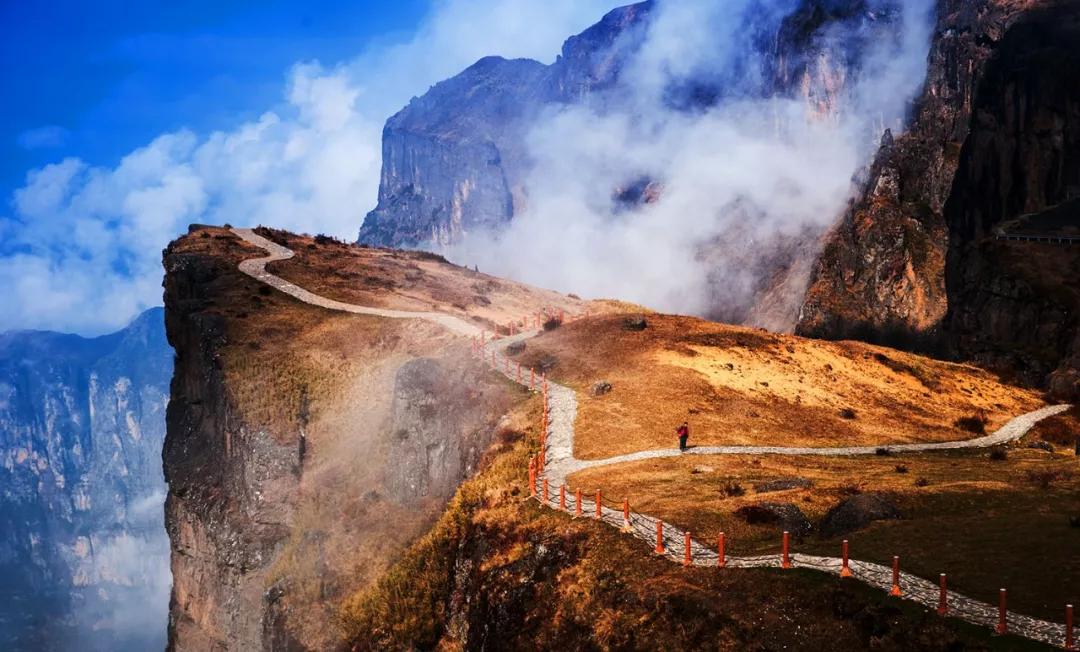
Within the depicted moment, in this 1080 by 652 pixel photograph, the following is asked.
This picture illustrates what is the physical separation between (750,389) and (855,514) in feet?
83.1

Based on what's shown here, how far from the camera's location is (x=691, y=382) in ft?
161

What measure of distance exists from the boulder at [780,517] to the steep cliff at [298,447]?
21.2 m

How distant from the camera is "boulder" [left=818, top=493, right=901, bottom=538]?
24.8 m

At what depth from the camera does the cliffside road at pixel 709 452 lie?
1864 centimetres

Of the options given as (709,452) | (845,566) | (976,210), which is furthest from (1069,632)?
(976,210)

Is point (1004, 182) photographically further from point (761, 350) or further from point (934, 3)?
point (934, 3)

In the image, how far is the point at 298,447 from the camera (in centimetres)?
6100

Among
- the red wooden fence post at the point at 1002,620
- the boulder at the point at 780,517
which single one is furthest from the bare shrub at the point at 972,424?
the red wooden fence post at the point at 1002,620

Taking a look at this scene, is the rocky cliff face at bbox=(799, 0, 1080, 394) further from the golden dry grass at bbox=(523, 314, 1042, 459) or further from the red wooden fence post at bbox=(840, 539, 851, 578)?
the red wooden fence post at bbox=(840, 539, 851, 578)

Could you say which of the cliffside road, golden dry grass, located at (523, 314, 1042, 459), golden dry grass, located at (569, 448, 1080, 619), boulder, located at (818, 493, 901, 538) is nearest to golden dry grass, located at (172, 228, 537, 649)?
the cliffside road

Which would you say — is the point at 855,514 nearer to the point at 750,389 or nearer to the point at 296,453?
the point at 750,389

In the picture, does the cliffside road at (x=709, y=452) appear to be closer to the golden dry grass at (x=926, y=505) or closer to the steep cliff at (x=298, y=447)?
the golden dry grass at (x=926, y=505)

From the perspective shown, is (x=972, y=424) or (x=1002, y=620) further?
(x=972, y=424)

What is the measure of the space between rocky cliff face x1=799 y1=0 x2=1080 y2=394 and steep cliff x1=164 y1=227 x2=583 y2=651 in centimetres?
4953
